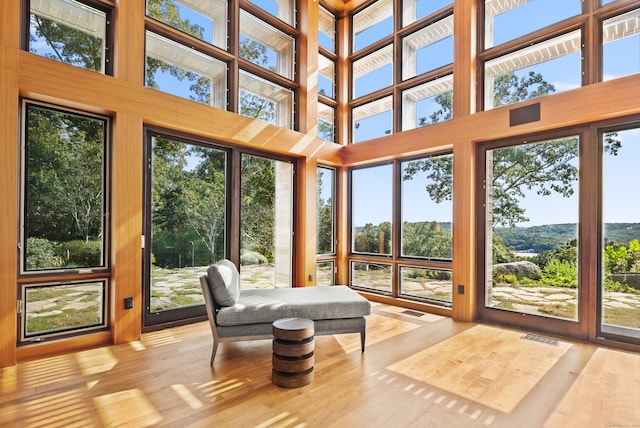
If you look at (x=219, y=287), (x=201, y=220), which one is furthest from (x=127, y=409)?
(x=201, y=220)

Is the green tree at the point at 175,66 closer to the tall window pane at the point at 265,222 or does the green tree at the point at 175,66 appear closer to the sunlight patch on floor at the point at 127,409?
the tall window pane at the point at 265,222

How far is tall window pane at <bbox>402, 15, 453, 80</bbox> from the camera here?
4.83 metres

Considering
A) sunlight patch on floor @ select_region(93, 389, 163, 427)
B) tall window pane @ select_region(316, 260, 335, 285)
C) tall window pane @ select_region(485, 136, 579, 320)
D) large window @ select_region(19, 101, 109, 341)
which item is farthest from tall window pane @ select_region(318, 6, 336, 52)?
sunlight patch on floor @ select_region(93, 389, 163, 427)

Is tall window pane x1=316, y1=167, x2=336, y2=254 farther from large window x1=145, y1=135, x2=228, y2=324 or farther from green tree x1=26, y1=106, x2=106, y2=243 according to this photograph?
green tree x1=26, y1=106, x2=106, y2=243

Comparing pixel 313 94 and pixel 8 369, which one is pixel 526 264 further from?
pixel 8 369

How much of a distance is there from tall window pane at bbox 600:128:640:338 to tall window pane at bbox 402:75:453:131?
75.8 inches

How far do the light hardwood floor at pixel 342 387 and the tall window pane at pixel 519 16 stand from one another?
363 cm

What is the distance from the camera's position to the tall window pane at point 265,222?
4688 millimetres

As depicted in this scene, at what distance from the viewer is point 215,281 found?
2.99 meters

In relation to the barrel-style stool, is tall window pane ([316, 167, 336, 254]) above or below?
above

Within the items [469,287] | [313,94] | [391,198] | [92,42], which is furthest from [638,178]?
[92,42]

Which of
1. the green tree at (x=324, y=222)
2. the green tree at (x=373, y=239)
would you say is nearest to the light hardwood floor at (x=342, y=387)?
the green tree at (x=373, y=239)

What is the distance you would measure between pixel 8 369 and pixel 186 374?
4.90ft

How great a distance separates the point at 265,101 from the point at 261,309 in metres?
3.24
